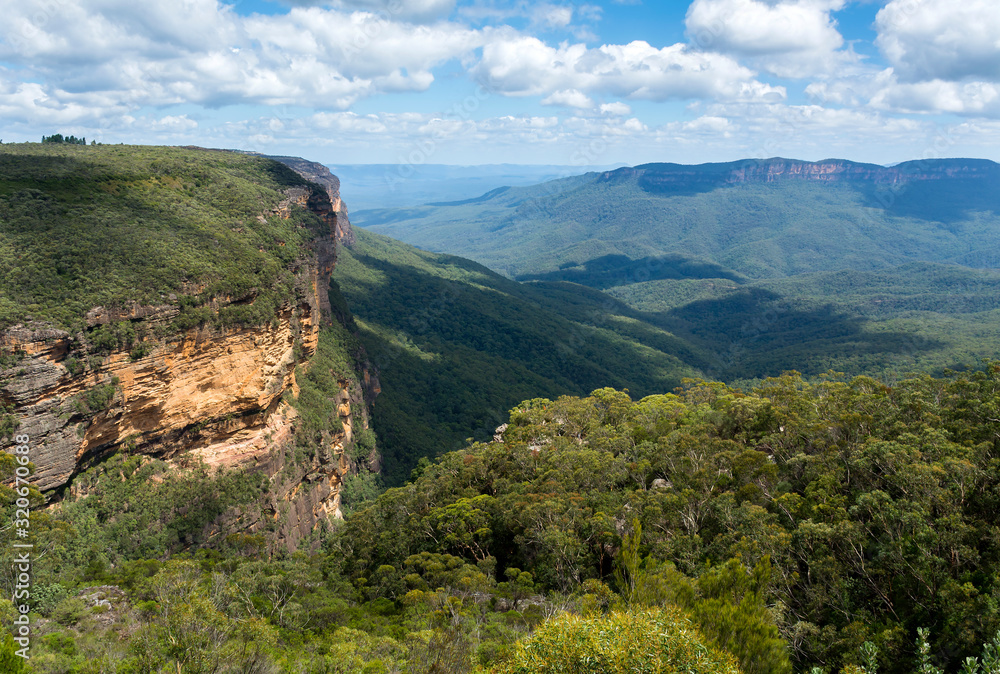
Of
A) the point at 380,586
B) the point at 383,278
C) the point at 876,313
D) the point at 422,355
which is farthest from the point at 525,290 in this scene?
the point at 380,586

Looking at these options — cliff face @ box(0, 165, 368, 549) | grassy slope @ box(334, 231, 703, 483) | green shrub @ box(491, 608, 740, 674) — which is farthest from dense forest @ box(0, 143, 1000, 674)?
grassy slope @ box(334, 231, 703, 483)

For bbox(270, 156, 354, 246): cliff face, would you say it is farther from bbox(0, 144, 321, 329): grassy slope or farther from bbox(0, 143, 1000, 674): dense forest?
bbox(0, 144, 321, 329): grassy slope

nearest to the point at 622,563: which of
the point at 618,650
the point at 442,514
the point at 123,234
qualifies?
the point at 618,650

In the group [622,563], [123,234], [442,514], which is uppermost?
[123,234]

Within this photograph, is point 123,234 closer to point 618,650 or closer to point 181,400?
point 181,400

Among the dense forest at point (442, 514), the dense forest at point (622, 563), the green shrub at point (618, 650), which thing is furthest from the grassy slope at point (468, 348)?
the green shrub at point (618, 650)

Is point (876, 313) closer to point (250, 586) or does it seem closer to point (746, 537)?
point (746, 537)

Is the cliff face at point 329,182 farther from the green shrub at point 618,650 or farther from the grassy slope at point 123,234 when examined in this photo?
the green shrub at point 618,650
